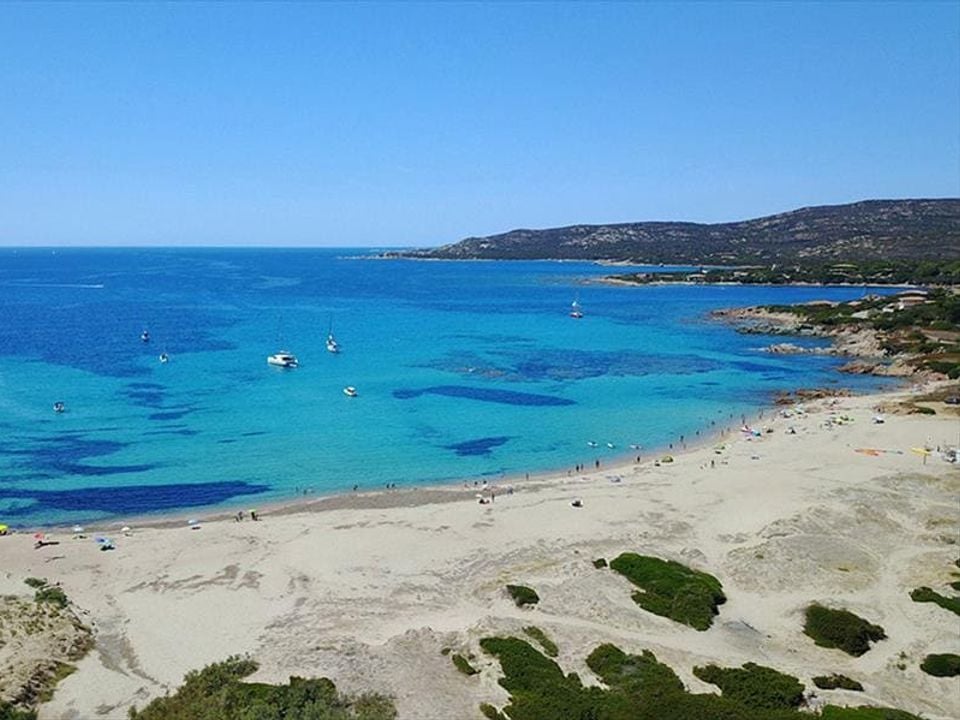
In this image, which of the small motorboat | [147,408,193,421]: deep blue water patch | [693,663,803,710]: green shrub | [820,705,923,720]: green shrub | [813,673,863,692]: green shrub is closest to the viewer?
[820,705,923,720]: green shrub

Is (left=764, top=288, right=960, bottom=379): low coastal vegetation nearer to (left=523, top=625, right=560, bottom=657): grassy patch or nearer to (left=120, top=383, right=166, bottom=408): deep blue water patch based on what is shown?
(left=523, top=625, right=560, bottom=657): grassy patch

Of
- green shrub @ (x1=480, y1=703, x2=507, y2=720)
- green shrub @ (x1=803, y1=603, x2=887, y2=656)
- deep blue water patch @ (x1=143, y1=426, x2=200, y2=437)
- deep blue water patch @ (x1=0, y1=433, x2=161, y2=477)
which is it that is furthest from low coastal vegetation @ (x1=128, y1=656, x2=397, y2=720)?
deep blue water patch @ (x1=143, y1=426, x2=200, y2=437)

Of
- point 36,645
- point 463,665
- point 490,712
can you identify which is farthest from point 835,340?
point 36,645

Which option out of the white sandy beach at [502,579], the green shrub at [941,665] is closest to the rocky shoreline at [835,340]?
the white sandy beach at [502,579]

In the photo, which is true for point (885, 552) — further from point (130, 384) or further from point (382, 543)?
point (130, 384)

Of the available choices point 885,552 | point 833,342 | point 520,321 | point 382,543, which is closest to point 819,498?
point 885,552

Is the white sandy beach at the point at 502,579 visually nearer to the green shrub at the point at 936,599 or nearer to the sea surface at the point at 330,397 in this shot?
the green shrub at the point at 936,599
